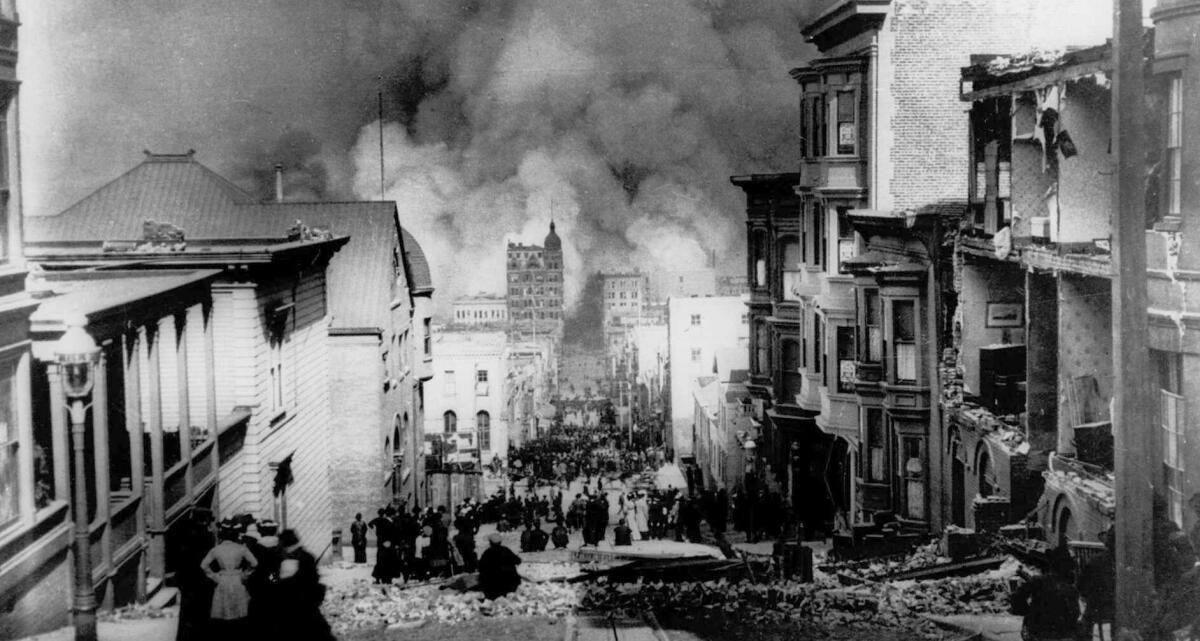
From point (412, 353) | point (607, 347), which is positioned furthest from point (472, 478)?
point (607, 347)

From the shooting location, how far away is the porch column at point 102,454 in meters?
12.1

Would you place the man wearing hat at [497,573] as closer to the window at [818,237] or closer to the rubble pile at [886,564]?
the rubble pile at [886,564]

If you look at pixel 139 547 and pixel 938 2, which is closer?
pixel 139 547

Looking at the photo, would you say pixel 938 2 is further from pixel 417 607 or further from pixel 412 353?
pixel 417 607

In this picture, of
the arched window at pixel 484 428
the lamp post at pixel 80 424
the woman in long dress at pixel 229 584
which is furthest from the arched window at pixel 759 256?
the lamp post at pixel 80 424

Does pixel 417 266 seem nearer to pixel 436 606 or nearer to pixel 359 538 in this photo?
pixel 359 538

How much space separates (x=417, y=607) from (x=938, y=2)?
18.4 meters

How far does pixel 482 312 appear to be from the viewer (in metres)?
48.7

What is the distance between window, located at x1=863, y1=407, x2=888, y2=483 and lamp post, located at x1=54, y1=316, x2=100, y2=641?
→ 53.6ft

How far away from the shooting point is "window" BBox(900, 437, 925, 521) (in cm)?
2220

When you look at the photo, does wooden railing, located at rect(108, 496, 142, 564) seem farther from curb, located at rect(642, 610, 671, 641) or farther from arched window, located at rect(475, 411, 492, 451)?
arched window, located at rect(475, 411, 492, 451)

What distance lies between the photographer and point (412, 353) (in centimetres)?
3164

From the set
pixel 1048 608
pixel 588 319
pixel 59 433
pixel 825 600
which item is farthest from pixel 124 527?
pixel 588 319

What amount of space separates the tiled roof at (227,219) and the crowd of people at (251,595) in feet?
34.0
